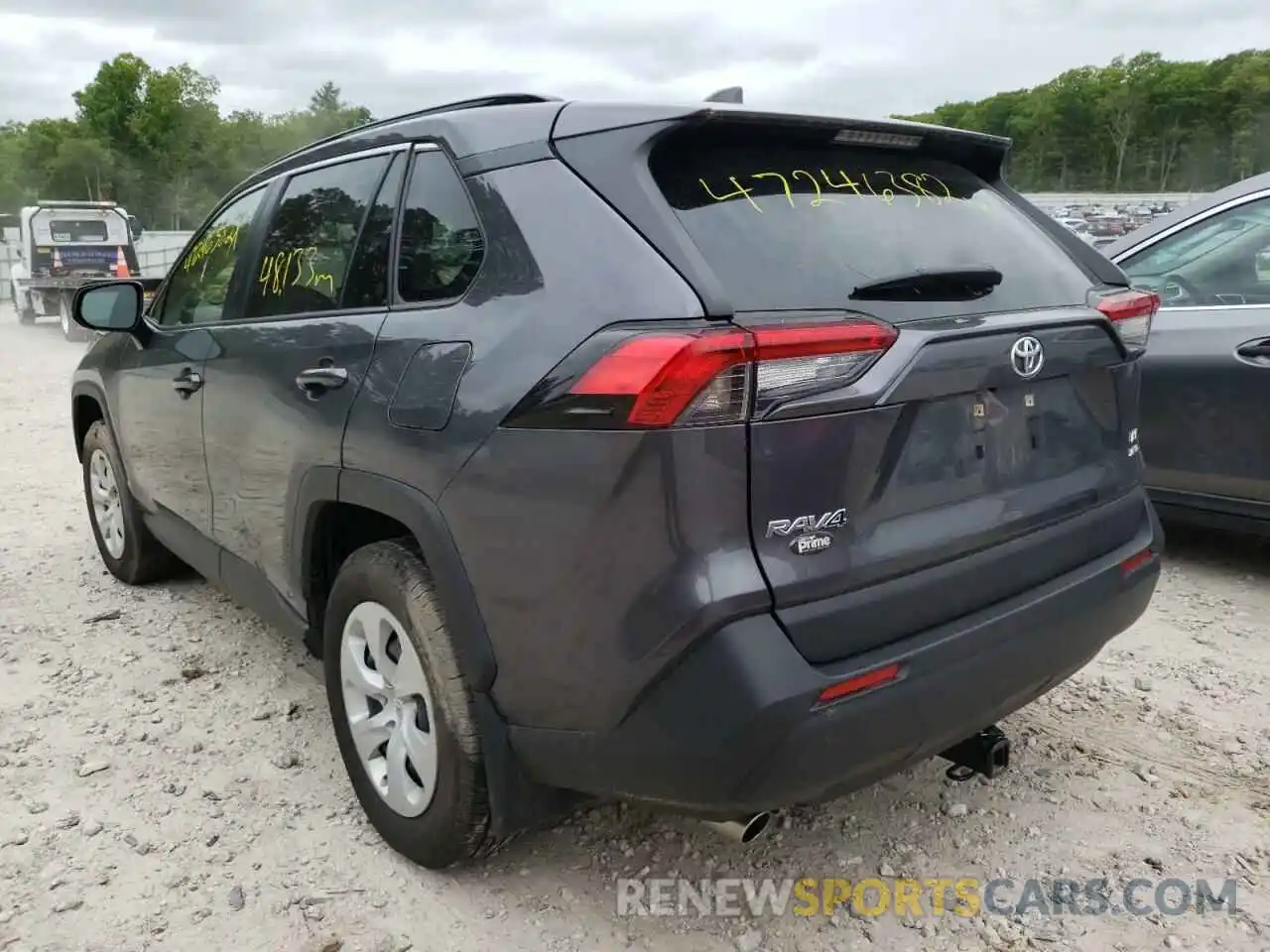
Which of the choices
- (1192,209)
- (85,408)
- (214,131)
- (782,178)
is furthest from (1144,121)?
(782,178)

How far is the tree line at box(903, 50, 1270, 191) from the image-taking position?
96.9 ft

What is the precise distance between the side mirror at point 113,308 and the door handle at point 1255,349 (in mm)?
4352

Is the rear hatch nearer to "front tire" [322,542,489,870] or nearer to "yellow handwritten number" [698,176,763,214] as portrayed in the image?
"yellow handwritten number" [698,176,763,214]

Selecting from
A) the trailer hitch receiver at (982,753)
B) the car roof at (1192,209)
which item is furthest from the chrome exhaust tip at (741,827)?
the car roof at (1192,209)

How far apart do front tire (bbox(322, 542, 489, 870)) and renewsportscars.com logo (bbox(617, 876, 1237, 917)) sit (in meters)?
0.49

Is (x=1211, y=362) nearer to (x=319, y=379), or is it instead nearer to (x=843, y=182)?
(x=843, y=182)

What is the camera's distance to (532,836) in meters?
2.72

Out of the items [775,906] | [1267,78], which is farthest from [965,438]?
[1267,78]

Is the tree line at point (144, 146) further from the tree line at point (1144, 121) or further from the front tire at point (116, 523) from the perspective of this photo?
the front tire at point (116, 523)

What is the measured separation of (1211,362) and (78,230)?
2088 cm

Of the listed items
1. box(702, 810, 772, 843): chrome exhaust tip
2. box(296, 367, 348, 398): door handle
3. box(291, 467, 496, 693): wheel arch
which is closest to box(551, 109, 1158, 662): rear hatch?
box(702, 810, 772, 843): chrome exhaust tip

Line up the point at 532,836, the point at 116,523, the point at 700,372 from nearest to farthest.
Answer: the point at 700,372 → the point at 532,836 → the point at 116,523

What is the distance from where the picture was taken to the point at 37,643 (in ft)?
13.3

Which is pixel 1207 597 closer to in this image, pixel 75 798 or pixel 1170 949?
pixel 1170 949
